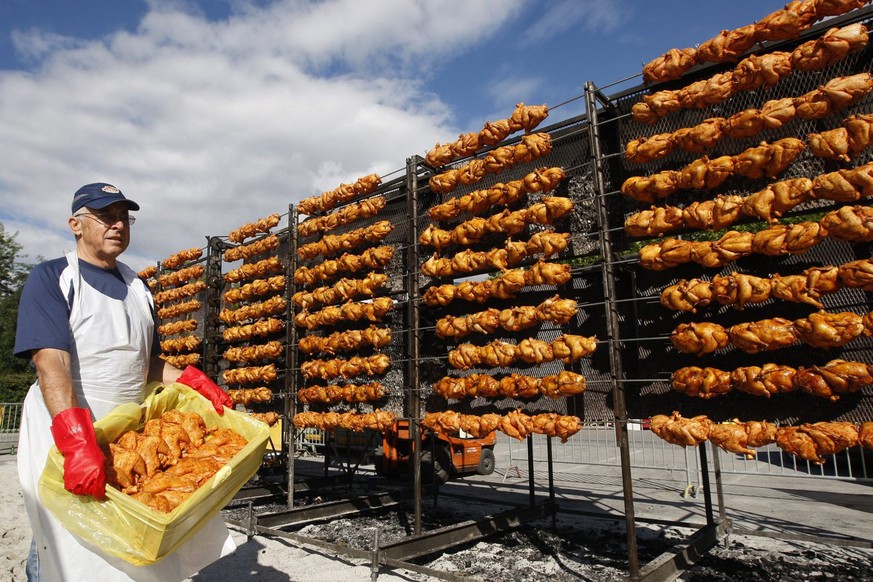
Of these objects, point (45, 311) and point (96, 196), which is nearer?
point (45, 311)

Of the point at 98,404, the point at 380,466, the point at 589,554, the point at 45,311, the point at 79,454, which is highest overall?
the point at 45,311

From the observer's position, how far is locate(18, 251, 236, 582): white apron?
123 inches

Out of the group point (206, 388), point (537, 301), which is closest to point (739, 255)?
point (537, 301)

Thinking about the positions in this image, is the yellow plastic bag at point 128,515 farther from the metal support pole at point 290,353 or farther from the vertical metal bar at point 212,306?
the vertical metal bar at point 212,306

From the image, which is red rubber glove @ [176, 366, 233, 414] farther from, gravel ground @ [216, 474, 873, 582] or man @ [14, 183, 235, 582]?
gravel ground @ [216, 474, 873, 582]

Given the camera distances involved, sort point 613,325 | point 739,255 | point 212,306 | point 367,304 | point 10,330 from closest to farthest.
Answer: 1. point 739,255
2. point 613,325
3. point 367,304
4. point 212,306
5. point 10,330

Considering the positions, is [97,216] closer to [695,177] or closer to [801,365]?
[695,177]

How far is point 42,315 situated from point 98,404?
27.2 inches

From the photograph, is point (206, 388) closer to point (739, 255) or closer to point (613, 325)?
point (613, 325)

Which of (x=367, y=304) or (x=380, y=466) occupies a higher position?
(x=367, y=304)

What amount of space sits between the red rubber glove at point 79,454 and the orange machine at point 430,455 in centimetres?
1044

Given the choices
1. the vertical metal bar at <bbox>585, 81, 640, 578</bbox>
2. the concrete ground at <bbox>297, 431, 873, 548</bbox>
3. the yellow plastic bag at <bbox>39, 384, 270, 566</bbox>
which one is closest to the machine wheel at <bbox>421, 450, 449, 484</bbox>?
the concrete ground at <bbox>297, 431, 873, 548</bbox>

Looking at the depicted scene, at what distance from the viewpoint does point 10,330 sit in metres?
37.0

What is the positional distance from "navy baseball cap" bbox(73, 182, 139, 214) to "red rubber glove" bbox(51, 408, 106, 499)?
146cm
